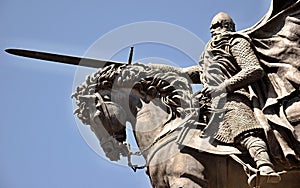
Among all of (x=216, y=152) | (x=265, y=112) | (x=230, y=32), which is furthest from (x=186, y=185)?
(x=230, y=32)

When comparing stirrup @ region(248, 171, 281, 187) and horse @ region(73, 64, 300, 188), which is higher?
horse @ region(73, 64, 300, 188)

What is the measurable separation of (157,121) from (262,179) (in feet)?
4.95

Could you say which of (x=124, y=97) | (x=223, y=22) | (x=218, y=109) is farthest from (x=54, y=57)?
(x=218, y=109)

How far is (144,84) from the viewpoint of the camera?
1070cm

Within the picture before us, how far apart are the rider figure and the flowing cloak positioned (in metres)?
0.13

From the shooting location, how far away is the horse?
33.0ft

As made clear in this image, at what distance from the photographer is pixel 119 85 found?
10734 mm

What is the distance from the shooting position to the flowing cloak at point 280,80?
990 cm

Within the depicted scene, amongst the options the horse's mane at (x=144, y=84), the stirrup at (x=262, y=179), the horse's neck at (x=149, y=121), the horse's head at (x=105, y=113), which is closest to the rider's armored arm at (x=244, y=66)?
the horse's mane at (x=144, y=84)

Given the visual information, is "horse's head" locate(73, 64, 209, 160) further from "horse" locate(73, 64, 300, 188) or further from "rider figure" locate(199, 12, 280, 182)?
"rider figure" locate(199, 12, 280, 182)

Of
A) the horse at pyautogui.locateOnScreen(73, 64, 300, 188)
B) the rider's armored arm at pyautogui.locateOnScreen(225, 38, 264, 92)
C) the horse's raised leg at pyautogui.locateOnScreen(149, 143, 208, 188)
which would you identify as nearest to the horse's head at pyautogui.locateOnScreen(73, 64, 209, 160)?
the horse at pyautogui.locateOnScreen(73, 64, 300, 188)

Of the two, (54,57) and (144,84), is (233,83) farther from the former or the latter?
(54,57)

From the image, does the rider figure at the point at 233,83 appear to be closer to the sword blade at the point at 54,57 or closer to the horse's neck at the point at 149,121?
the horse's neck at the point at 149,121

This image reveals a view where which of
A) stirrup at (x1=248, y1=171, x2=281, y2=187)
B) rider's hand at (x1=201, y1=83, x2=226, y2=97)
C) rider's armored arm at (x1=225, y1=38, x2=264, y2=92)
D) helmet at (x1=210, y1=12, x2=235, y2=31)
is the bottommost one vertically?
stirrup at (x1=248, y1=171, x2=281, y2=187)
